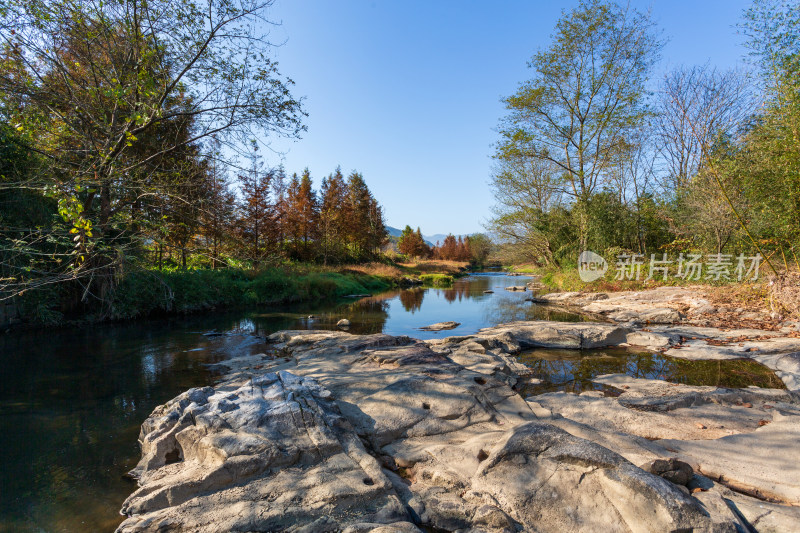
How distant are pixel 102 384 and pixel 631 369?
9310 millimetres

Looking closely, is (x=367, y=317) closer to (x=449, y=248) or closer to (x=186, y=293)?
(x=186, y=293)

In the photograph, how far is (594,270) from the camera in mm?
19828

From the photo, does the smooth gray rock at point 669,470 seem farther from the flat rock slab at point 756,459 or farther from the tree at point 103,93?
the tree at point 103,93

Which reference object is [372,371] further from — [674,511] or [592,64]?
[592,64]

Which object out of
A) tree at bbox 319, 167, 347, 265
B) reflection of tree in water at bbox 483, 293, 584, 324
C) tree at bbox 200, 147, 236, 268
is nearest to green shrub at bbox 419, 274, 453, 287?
tree at bbox 319, 167, 347, 265

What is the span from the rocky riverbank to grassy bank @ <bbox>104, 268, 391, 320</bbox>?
23.7 feet

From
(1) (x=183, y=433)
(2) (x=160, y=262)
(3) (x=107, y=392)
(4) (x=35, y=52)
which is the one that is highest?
(4) (x=35, y=52)

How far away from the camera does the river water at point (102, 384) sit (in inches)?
127

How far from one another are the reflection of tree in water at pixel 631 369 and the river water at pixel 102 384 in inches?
1.4

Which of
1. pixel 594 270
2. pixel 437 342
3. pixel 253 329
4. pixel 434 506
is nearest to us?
pixel 434 506

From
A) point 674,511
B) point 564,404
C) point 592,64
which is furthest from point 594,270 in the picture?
point 674,511

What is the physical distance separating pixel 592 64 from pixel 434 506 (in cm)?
2194

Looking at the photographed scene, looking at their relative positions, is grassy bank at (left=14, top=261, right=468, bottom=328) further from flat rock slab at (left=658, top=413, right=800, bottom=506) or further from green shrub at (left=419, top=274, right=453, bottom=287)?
flat rock slab at (left=658, top=413, right=800, bottom=506)

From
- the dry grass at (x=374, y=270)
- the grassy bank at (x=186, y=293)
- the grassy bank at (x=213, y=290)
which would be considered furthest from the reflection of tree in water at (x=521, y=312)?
the dry grass at (x=374, y=270)
